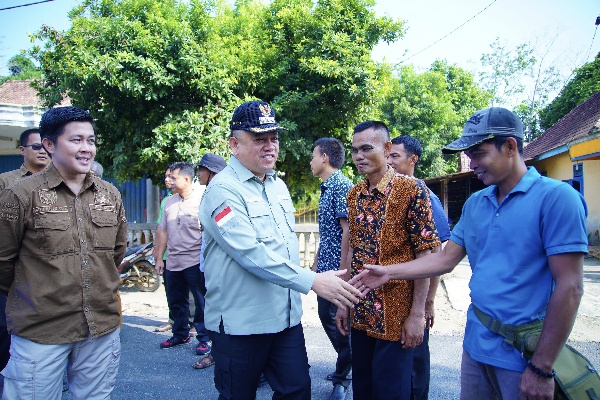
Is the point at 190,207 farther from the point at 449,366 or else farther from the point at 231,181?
the point at 449,366

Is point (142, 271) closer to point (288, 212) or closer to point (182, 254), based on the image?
point (182, 254)

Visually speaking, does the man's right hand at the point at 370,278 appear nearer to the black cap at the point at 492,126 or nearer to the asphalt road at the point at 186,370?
the black cap at the point at 492,126

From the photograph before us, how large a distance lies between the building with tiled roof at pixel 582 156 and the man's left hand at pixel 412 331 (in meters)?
8.51

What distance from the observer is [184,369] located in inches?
177

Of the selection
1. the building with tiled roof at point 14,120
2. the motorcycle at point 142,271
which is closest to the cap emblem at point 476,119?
the motorcycle at point 142,271

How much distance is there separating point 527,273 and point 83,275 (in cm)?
226

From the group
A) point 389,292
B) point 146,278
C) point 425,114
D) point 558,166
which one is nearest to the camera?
point 389,292

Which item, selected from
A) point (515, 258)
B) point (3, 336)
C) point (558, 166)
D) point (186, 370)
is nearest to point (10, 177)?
point (3, 336)

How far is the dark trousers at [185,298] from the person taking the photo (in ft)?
16.0

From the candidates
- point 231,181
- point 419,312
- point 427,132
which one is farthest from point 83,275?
point 427,132

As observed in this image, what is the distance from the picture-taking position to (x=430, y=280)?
3102 millimetres

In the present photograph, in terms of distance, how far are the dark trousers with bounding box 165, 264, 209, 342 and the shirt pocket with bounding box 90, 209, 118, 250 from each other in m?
2.27

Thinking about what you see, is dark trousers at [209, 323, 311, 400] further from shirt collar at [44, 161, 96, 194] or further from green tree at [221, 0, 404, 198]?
green tree at [221, 0, 404, 198]

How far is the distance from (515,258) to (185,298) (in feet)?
13.3
